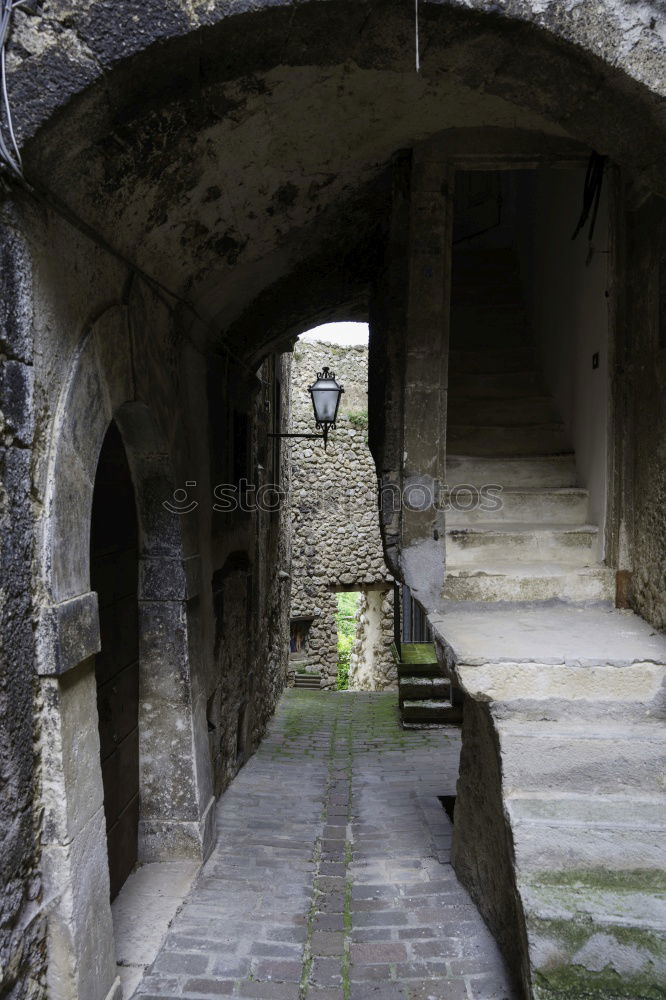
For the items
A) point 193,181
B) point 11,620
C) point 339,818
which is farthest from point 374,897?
point 193,181

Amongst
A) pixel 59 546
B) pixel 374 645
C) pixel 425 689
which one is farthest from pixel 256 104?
pixel 374 645

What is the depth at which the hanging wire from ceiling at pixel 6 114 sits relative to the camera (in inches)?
71.4

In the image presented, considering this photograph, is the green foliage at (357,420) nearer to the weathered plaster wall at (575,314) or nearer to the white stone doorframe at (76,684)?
the weathered plaster wall at (575,314)

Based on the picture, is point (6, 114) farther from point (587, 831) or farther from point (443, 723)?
point (443, 723)

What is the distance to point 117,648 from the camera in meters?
3.59

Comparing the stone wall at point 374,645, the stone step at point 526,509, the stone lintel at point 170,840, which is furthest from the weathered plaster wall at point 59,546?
the stone wall at point 374,645

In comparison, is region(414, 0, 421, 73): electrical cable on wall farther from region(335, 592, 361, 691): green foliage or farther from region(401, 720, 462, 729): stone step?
region(335, 592, 361, 691): green foliage

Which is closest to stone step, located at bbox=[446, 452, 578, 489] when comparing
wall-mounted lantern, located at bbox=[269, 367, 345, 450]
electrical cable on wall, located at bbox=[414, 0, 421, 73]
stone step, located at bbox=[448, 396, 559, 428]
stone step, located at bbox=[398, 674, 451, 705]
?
stone step, located at bbox=[448, 396, 559, 428]

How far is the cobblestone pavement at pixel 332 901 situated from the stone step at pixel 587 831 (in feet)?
2.81

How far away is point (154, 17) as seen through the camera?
192 centimetres

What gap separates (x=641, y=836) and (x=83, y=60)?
282 cm

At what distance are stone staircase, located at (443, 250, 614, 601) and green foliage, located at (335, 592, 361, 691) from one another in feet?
31.7

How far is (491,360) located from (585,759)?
397cm

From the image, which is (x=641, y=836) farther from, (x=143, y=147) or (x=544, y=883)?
(x=143, y=147)
